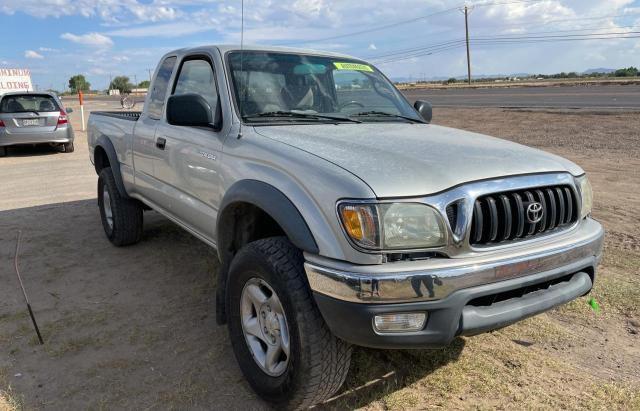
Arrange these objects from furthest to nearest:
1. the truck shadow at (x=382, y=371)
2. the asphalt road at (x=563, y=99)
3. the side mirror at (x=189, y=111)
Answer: the asphalt road at (x=563, y=99)
the side mirror at (x=189, y=111)
the truck shadow at (x=382, y=371)

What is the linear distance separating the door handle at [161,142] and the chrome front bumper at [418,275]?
2.11m

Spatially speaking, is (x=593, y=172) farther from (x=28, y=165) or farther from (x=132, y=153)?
(x=28, y=165)

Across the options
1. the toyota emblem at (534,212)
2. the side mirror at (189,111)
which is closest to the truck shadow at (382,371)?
the toyota emblem at (534,212)

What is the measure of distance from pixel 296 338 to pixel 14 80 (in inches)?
1378

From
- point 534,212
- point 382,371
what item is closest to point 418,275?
point 534,212

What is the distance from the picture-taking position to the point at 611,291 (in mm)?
4051

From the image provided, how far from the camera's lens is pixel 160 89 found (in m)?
4.51

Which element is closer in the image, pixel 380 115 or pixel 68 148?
pixel 380 115

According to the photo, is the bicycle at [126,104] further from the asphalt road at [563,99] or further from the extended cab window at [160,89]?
the extended cab window at [160,89]

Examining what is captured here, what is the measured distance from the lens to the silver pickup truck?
2.26 metres

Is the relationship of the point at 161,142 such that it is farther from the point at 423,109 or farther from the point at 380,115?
the point at 423,109

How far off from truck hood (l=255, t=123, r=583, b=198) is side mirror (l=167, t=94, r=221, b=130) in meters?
0.38

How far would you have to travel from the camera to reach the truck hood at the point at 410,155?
2344 millimetres

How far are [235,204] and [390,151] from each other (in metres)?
0.92
